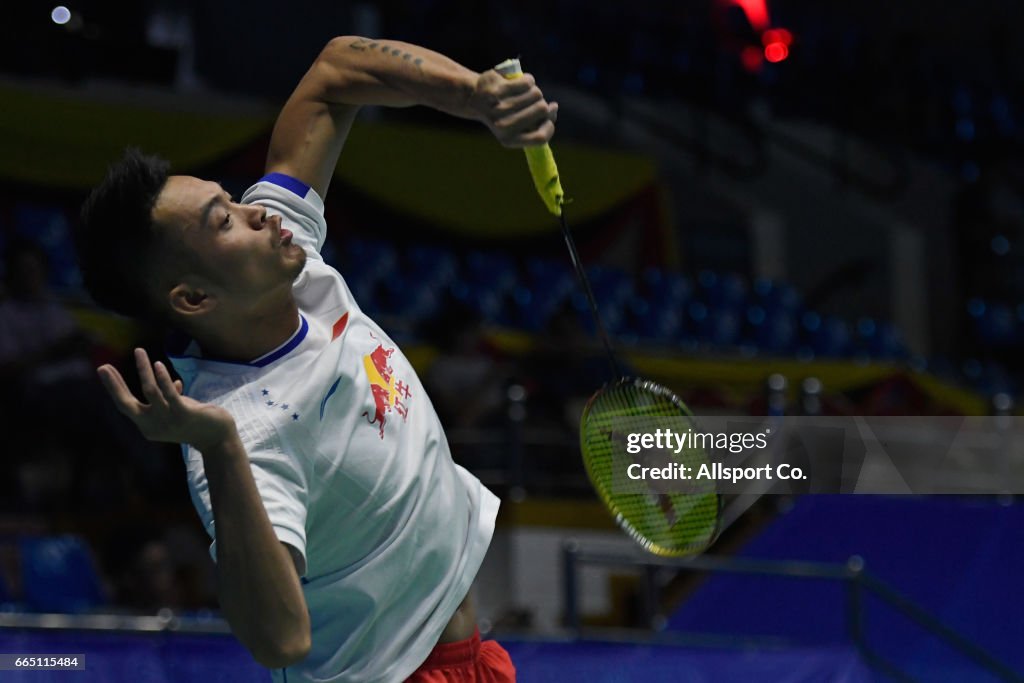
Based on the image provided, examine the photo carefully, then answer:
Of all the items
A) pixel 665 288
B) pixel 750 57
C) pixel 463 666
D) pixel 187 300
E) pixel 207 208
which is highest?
pixel 207 208

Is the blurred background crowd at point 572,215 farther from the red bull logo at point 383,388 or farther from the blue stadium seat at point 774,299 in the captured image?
the red bull logo at point 383,388

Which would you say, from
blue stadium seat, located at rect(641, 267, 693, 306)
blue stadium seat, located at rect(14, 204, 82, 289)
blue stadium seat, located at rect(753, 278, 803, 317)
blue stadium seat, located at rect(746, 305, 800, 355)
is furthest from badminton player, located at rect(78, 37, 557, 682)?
blue stadium seat, located at rect(753, 278, 803, 317)

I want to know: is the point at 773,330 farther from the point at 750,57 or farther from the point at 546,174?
the point at 546,174

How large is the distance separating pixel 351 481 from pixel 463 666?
402 millimetres

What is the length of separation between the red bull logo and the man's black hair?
12.8 inches

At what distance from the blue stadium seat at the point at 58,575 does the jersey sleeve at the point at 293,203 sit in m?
2.80

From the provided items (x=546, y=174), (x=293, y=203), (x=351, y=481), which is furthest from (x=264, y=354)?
(x=546, y=174)

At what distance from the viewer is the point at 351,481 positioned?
221 centimetres

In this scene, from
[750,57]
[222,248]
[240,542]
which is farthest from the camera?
[750,57]

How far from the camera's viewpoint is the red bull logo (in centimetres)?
228

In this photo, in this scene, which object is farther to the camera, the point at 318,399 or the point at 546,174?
the point at 546,174

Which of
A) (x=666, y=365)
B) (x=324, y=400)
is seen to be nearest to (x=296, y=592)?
(x=324, y=400)

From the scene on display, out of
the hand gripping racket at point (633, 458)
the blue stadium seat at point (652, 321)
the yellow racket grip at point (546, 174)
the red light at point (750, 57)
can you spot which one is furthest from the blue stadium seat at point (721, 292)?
the yellow racket grip at point (546, 174)

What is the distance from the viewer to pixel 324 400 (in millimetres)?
2191
